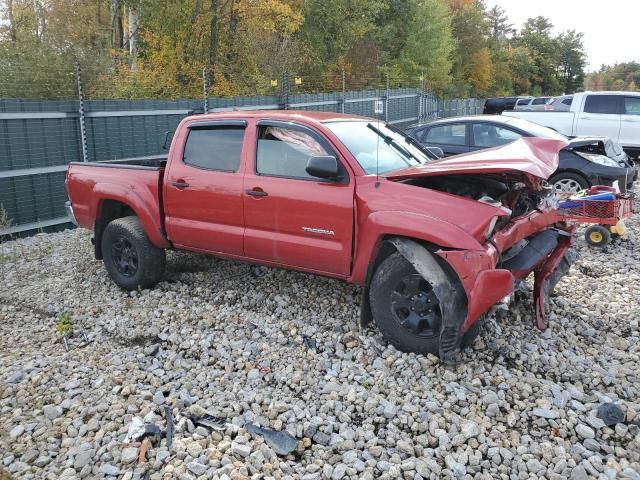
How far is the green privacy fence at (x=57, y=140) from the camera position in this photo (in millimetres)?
8930

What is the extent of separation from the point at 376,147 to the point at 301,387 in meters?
2.34

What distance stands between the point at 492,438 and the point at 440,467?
1.56ft

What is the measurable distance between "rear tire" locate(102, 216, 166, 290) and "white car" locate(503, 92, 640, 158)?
10.4 meters

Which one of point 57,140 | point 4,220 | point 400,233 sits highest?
point 57,140

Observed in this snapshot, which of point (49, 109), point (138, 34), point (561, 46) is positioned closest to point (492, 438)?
point (49, 109)

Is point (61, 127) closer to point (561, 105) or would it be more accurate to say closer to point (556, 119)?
point (556, 119)

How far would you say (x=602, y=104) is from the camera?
13.9 metres

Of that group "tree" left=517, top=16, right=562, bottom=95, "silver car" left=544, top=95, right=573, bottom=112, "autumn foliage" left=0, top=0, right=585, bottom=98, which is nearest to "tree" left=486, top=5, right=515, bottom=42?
"tree" left=517, top=16, right=562, bottom=95

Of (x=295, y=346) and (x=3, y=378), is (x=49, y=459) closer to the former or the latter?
(x=3, y=378)

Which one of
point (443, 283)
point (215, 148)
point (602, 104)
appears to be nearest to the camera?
point (443, 283)

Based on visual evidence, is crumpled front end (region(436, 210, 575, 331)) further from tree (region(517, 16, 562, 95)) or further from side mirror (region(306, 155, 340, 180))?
tree (region(517, 16, 562, 95))

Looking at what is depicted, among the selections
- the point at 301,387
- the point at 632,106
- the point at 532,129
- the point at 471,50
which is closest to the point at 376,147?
the point at 301,387

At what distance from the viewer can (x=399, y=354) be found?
4547mm

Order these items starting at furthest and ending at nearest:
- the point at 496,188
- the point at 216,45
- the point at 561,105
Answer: the point at 216,45 < the point at 561,105 < the point at 496,188
